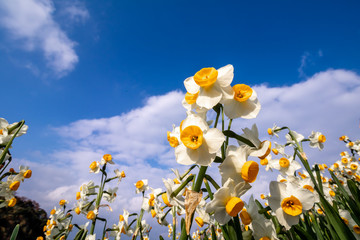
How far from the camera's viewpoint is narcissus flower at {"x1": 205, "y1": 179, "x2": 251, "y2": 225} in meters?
0.98

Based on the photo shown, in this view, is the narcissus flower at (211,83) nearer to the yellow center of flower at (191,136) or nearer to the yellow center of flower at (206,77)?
the yellow center of flower at (206,77)

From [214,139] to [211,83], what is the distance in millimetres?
348

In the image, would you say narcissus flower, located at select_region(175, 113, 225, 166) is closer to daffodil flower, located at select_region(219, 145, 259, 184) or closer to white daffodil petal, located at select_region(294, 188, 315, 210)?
daffodil flower, located at select_region(219, 145, 259, 184)

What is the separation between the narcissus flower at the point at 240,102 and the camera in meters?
1.19

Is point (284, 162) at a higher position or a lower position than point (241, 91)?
higher

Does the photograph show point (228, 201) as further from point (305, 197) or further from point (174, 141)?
point (305, 197)

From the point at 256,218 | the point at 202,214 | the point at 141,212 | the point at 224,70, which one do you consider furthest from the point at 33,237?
the point at 224,70

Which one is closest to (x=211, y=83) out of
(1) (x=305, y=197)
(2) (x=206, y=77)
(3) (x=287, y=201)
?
(2) (x=206, y=77)

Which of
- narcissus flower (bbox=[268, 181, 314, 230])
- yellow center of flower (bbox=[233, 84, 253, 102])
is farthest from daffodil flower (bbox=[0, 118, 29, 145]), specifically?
narcissus flower (bbox=[268, 181, 314, 230])

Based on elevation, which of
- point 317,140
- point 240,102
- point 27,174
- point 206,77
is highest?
point 317,140

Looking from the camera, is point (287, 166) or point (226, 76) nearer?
point (226, 76)

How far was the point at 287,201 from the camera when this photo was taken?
135 centimetres

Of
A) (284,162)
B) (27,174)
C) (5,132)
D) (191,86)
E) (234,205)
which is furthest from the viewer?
(284,162)

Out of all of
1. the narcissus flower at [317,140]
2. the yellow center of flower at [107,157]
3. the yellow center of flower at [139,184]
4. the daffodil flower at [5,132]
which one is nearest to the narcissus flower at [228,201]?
the daffodil flower at [5,132]
